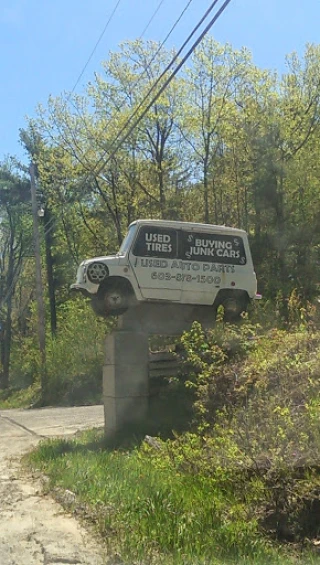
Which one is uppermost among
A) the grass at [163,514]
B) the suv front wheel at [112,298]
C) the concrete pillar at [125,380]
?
the suv front wheel at [112,298]

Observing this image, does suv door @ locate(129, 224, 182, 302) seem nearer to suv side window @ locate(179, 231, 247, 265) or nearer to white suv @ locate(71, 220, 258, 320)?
white suv @ locate(71, 220, 258, 320)

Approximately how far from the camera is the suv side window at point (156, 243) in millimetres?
13102

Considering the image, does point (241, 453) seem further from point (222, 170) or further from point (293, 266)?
point (222, 170)

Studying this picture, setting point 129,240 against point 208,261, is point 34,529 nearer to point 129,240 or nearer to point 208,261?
point 129,240

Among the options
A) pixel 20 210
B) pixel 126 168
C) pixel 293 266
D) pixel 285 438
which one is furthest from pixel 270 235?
pixel 20 210

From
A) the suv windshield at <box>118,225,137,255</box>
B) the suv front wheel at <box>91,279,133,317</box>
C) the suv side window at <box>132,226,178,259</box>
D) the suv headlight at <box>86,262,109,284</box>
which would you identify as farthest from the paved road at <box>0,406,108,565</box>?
the suv side window at <box>132,226,178,259</box>

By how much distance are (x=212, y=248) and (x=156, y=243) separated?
1239 mm

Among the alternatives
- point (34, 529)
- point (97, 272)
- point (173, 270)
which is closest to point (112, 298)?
point (97, 272)

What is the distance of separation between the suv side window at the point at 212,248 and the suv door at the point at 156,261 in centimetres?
23

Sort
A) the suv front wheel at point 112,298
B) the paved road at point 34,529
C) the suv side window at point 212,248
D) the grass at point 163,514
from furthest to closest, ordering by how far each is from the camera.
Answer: the suv side window at point 212,248 → the suv front wheel at point 112,298 → the paved road at point 34,529 → the grass at point 163,514

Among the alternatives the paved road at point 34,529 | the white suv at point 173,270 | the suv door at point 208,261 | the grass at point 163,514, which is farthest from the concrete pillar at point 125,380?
the suv door at point 208,261

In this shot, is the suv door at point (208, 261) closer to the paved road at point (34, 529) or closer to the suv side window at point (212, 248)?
the suv side window at point (212, 248)

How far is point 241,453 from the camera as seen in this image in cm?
653

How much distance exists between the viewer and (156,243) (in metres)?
13.2
